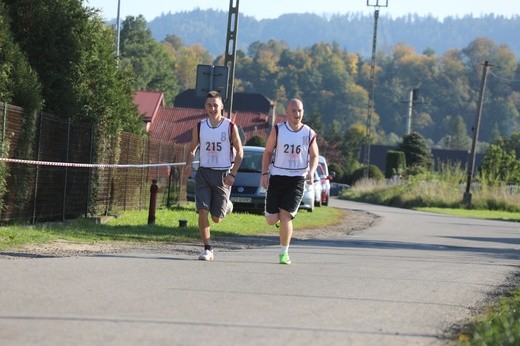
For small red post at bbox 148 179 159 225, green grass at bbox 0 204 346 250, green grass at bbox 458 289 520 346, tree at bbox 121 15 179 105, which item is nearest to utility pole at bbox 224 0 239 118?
green grass at bbox 0 204 346 250

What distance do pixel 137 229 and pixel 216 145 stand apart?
6.66 metres

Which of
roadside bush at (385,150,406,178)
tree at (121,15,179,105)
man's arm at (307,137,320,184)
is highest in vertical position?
tree at (121,15,179,105)

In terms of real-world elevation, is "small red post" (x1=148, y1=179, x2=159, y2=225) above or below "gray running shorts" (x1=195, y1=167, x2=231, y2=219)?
below

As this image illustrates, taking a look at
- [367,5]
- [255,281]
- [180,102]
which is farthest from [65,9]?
[180,102]

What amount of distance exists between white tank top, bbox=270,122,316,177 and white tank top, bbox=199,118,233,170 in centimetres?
57

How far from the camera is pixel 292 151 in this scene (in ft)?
50.9

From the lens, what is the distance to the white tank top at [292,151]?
15.5 metres

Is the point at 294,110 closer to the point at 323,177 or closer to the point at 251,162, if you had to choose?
the point at 251,162

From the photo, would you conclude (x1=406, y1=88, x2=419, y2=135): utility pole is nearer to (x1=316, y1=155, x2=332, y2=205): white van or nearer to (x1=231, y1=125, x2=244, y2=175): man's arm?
(x1=316, y1=155, x2=332, y2=205): white van

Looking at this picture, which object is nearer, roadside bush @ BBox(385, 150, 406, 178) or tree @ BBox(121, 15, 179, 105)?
roadside bush @ BBox(385, 150, 406, 178)

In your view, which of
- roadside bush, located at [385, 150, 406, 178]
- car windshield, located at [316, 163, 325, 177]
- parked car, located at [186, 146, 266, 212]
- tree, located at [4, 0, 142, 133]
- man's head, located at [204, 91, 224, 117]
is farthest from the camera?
roadside bush, located at [385, 150, 406, 178]

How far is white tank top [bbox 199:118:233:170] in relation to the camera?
15.5 metres

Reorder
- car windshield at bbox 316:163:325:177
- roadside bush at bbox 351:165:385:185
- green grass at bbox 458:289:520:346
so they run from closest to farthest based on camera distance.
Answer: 1. green grass at bbox 458:289:520:346
2. car windshield at bbox 316:163:325:177
3. roadside bush at bbox 351:165:385:185

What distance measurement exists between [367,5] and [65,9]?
6077cm
